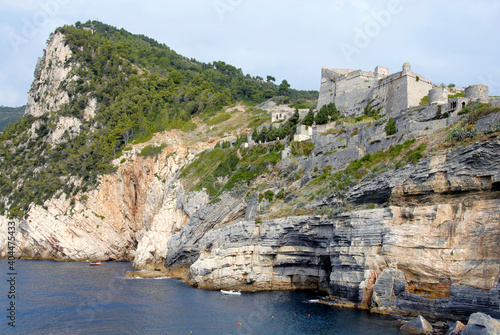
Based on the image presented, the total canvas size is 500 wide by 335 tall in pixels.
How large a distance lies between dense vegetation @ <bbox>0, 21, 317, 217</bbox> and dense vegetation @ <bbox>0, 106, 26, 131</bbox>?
6976 centimetres

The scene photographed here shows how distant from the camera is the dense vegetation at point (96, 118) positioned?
236 ft

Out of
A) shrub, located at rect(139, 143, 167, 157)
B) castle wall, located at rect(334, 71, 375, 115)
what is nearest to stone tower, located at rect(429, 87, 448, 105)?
castle wall, located at rect(334, 71, 375, 115)

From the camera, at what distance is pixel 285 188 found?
45.4 meters

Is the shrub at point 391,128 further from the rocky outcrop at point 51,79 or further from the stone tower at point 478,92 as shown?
the rocky outcrop at point 51,79

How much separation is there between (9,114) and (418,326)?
18688 cm

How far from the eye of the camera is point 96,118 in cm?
8200

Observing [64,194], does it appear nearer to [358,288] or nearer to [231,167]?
[231,167]

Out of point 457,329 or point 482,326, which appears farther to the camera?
point 457,329

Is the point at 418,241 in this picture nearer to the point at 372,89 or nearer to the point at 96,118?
the point at 372,89

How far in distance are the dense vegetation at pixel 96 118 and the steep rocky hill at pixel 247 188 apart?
1.13 ft

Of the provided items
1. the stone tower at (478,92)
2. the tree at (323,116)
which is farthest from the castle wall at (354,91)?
the stone tower at (478,92)

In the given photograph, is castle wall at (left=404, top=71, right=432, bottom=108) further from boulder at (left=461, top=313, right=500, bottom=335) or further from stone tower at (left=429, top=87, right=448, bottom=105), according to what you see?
boulder at (left=461, top=313, right=500, bottom=335)

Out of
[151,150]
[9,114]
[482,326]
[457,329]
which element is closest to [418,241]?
[457,329]

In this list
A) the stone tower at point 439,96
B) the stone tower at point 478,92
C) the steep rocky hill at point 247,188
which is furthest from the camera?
the stone tower at point 439,96
